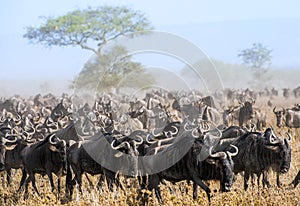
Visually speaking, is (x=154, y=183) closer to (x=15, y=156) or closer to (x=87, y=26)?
(x=15, y=156)

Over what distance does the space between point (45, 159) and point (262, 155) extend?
343cm

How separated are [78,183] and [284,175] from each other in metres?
3.35

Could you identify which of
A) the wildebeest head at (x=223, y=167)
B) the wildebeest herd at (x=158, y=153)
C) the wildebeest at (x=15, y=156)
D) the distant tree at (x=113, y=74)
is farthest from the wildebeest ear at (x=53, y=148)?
the distant tree at (x=113, y=74)

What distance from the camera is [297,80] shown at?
104 m

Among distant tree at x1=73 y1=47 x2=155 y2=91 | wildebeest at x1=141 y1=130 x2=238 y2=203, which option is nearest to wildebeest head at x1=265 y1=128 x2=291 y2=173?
wildebeest at x1=141 y1=130 x2=238 y2=203

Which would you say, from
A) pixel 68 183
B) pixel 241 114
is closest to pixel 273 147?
pixel 68 183

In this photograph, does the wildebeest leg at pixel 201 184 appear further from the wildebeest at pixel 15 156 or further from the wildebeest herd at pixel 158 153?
the wildebeest at pixel 15 156

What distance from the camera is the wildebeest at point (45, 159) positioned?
11039 millimetres

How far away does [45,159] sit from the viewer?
36.8ft

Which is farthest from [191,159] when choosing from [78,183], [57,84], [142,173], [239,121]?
[57,84]

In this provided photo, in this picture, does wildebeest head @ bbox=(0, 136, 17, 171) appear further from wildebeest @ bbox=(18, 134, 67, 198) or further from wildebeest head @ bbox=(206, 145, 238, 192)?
wildebeest head @ bbox=(206, 145, 238, 192)

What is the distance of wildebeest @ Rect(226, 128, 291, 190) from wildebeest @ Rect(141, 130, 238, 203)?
1139mm

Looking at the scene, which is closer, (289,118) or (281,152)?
(281,152)

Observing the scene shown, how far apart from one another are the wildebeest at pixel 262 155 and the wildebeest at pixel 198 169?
1139mm
